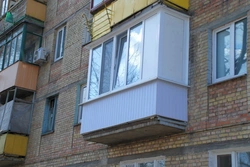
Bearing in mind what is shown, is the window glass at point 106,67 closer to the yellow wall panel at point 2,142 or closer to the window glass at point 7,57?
the yellow wall panel at point 2,142

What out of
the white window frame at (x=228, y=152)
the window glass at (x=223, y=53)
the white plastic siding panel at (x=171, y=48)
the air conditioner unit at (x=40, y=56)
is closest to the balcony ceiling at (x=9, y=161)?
the air conditioner unit at (x=40, y=56)

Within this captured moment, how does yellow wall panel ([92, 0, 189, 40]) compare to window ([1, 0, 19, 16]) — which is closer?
yellow wall panel ([92, 0, 189, 40])

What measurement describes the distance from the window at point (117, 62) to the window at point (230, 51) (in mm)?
1643

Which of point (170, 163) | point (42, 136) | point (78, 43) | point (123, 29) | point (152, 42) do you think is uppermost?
point (78, 43)

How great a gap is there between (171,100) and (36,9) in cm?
933

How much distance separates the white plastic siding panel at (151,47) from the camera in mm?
8625

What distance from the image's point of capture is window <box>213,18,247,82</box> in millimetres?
8016

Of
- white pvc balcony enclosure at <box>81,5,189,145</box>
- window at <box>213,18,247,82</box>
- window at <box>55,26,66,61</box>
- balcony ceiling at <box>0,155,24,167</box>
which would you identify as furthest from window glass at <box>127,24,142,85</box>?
balcony ceiling at <box>0,155,24,167</box>

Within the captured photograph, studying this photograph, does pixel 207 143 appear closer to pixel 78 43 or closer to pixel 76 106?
pixel 76 106

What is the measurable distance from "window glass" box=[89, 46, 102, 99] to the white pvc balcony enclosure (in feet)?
0.30

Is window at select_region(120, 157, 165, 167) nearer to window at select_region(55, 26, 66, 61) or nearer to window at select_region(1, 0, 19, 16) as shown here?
window at select_region(55, 26, 66, 61)

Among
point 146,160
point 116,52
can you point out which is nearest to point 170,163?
point 146,160

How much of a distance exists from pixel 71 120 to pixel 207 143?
5624 mm

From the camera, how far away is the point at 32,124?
1448cm
